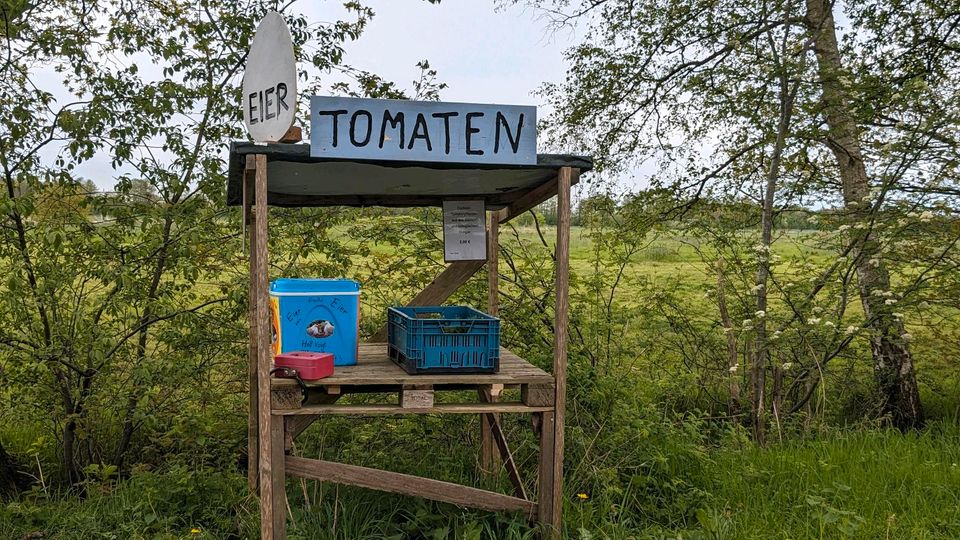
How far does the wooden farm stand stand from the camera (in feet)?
11.3

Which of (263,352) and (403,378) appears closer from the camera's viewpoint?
(263,352)

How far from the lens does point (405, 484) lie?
3.80 metres

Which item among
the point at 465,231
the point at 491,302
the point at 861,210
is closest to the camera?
the point at 465,231

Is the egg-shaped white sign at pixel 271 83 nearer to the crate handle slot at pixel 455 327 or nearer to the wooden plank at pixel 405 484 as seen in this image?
the crate handle slot at pixel 455 327

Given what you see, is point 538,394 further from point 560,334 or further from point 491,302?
point 491,302

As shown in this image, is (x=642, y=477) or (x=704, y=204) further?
(x=704, y=204)

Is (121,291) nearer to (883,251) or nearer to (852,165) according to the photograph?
(883,251)

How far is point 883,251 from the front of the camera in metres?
6.48

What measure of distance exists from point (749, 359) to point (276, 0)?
5.59 metres

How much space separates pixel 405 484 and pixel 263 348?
1025 millimetres

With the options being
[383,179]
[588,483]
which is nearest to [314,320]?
[383,179]

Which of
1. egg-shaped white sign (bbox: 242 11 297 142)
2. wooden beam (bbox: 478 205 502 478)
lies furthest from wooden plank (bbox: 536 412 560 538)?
egg-shaped white sign (bbox: 242 11 297 142)

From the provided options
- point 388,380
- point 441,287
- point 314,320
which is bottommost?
point 388,380

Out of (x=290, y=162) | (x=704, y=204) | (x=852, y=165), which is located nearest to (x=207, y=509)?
(x=290, y=162)
